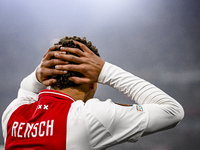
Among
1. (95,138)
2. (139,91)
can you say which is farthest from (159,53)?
(95,138)

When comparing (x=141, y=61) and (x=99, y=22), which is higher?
(x=99, y=22)

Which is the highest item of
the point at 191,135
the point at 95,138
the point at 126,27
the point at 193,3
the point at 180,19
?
the point at 193,3

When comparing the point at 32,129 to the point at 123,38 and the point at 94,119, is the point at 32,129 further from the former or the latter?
the point at 123,38

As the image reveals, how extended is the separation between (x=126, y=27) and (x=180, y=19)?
1.41 ft

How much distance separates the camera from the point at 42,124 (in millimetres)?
404

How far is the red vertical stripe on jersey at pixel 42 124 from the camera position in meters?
0.39

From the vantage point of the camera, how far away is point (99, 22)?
135 centimetres

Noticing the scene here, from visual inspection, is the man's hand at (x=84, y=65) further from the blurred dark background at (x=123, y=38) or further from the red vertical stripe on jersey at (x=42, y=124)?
the blurred dark background at (x=123, y=38)

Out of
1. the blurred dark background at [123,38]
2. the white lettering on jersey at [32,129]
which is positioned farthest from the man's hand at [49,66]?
the blurred dark background at [123,38]

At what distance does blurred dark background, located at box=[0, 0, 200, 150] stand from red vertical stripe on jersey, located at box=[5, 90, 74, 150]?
847mm

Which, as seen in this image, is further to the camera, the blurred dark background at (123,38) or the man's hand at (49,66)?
the blurred dark background at (123,38)

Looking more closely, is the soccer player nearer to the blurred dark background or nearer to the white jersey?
the white jersey

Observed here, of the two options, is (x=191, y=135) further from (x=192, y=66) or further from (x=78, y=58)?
(x=78, y=58)

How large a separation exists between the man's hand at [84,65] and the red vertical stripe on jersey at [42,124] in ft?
0.23
